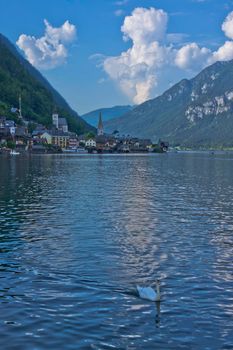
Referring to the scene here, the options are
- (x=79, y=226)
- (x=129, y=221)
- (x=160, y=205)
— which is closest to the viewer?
(x=79, y=226)

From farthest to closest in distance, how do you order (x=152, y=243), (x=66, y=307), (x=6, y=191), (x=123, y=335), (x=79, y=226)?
(x=6, y=191) < (x=79, y=226) < (x=152, y=243) < (x=66, y=307) < (x=123, y=335)

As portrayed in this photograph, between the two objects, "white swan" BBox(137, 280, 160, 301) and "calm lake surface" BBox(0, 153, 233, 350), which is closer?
"calm lake surface" BBox(0, 153, 233, 350)

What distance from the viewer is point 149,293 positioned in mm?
16906

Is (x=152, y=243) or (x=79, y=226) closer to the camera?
(x=152, y=243)

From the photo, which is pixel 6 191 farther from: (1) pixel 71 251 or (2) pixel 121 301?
(2) pixel 121 301

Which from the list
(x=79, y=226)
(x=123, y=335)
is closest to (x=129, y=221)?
(x=79, y=226)

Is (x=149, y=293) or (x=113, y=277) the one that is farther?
(x=113, y=277)

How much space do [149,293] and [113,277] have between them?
2.99m

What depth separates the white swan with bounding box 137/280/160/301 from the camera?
54.9 ft

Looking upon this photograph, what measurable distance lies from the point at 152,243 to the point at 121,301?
9.38m

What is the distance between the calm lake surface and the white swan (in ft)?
0.87

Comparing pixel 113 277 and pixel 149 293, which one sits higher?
pixel 149 293

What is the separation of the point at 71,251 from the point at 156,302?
8.14 m

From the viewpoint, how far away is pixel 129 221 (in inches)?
1320
